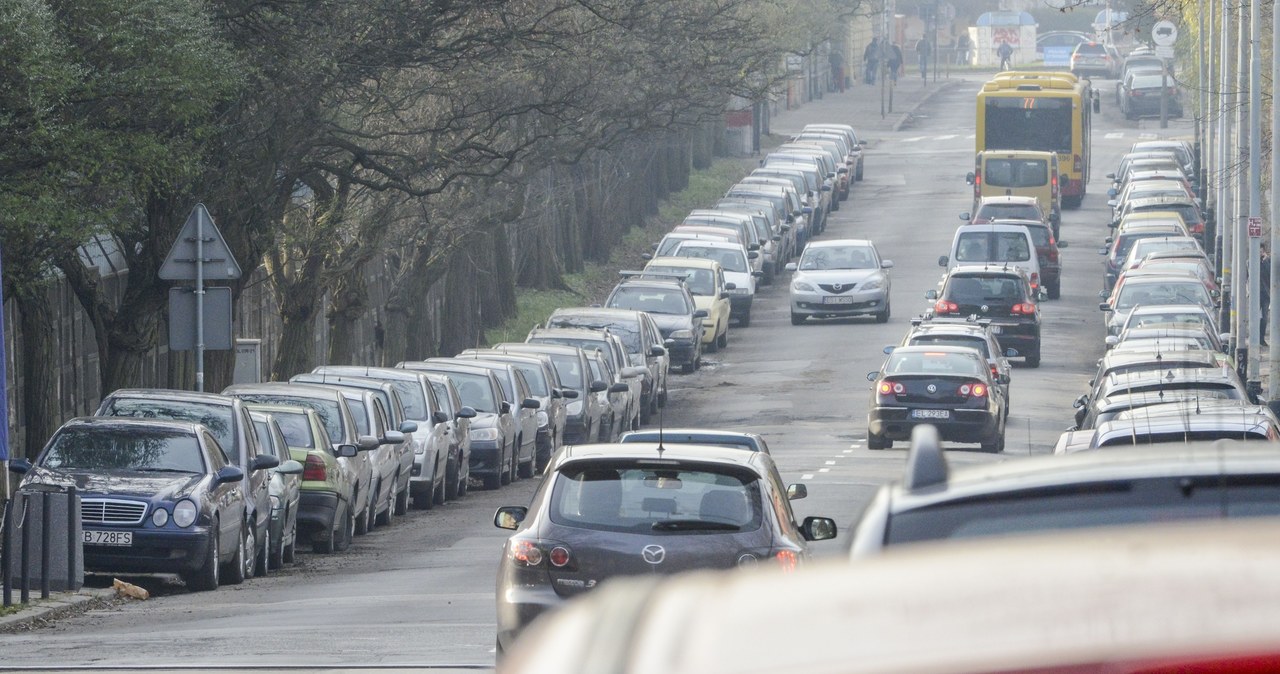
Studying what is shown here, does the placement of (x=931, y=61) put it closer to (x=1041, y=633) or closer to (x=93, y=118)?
(x=93, y=118)

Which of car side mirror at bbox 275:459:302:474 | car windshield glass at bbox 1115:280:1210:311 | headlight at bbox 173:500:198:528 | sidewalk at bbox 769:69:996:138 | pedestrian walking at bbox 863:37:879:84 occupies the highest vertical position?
pedestrian walking at bbox 863:37:879:84

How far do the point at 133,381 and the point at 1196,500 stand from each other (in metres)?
22.2

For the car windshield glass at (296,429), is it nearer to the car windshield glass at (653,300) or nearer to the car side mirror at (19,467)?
the car side mirror at (19,467)

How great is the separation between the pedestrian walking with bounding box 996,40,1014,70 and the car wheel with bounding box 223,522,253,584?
124 metres

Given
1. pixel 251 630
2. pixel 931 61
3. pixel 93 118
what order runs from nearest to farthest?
1. pixel 251 630
2. pixel 93 118
3. pixel 931 61

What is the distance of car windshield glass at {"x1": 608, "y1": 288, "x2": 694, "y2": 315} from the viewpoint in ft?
140

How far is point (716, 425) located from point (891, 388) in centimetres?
601

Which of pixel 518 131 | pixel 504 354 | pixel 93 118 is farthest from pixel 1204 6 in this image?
pixel 93 118

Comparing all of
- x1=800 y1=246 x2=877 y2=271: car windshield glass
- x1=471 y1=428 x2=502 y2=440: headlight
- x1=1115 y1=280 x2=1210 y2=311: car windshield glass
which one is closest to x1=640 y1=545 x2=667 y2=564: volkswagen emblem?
x1=471 y1=428 x2=502 y2=440: headlight

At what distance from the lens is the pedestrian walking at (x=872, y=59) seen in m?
128

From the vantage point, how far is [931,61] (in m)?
160

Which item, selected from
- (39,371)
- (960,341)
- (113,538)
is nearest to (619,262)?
(960,341)

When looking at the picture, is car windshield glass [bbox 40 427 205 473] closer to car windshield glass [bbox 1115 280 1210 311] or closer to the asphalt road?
the asphalt road

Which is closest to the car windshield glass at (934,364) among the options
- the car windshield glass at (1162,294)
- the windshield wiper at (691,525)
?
the car windshield glass at (1162,294)
